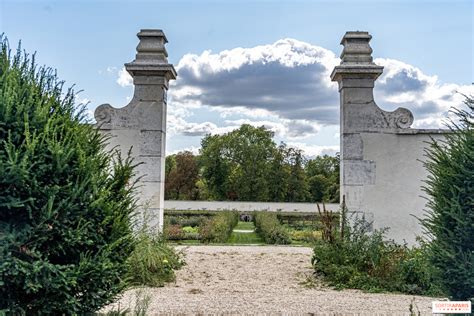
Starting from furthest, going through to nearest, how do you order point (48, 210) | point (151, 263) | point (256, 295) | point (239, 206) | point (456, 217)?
point (239, 206), point (151, 263), point (256, 295), point (456, 217), point (48, 210)

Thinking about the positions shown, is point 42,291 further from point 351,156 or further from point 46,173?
point 351,156

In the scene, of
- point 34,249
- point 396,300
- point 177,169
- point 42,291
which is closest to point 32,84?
point 34,249

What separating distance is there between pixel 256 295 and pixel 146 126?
3350mm

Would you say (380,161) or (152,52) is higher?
(152,52)

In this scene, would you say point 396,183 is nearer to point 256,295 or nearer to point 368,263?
point 368,263

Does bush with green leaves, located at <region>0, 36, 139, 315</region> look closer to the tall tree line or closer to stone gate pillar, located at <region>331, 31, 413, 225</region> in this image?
stone gate pillar, located at <region>331, 31, 413, 225</region>

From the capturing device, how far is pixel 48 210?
2.99 m

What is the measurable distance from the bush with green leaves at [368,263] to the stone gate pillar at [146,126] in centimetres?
278

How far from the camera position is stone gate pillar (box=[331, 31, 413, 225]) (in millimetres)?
7117

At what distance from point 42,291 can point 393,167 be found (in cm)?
570

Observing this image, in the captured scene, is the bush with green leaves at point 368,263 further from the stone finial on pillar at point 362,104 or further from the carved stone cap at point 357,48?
the carved stone cap at point 357,48

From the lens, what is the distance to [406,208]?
23.3 feet

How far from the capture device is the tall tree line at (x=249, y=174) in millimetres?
A: 33812

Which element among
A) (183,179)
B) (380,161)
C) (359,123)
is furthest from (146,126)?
(183,179)
